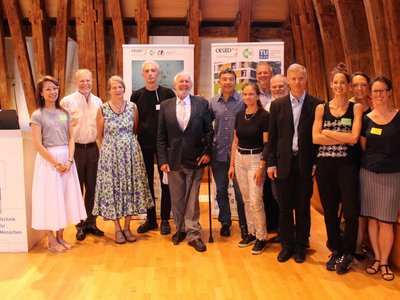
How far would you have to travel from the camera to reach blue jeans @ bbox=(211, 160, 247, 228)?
3.69 m

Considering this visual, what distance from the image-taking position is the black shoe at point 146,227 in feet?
12.9

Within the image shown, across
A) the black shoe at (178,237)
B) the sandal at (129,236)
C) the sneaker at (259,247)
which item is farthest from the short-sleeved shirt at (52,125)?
the sneaker at (259,247)

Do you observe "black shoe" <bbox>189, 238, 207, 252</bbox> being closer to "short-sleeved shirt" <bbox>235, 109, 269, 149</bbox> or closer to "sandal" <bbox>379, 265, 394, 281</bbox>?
"short-sleeved shirt" <bbox>235, 109, 269, 149</bbox>

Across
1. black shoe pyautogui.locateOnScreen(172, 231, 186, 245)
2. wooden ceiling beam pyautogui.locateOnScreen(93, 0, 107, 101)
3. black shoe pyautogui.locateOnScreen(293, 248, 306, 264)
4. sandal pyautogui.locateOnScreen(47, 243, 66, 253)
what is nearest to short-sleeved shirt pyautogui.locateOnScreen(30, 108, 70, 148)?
sandal pyautogui.locateOnScreen(47, 243, 66, 253)

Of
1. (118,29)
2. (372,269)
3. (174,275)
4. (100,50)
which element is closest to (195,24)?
(118,29)

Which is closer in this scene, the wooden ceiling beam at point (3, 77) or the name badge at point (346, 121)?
the name badge at point (346, 121)

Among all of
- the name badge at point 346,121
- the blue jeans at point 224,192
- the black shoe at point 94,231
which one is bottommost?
the black shoe at point 94,231

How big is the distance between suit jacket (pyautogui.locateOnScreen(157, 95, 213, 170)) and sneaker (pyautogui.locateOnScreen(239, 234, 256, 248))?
2.73 feet

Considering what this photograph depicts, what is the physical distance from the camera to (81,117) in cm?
358

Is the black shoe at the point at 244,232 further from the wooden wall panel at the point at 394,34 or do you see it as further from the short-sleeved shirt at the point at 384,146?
the wooden wall panel at the point at 394,34

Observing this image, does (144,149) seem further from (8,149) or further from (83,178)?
(8,149)

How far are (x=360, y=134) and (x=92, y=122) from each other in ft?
7.51

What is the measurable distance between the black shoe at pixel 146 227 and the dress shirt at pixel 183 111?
3.86ft

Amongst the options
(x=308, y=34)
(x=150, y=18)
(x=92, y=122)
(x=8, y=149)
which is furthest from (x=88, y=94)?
(x=308, y=34)
